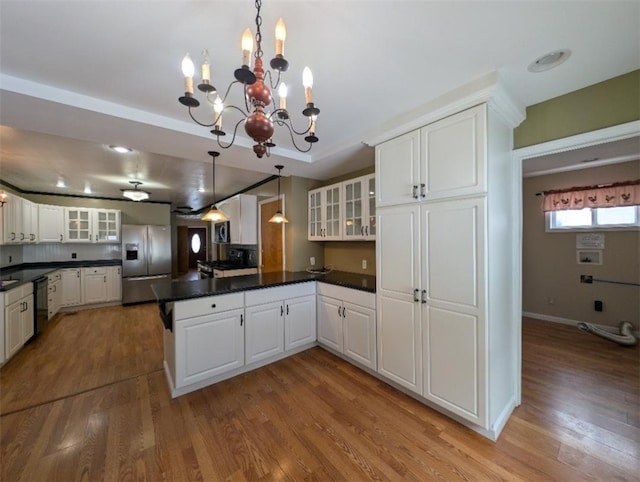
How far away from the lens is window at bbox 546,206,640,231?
363 cm

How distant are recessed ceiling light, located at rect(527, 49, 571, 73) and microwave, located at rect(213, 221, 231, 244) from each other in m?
4.86

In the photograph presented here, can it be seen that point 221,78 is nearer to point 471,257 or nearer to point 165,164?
point 471,257

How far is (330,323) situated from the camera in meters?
3.13

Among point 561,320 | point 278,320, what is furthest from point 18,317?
point 561,320

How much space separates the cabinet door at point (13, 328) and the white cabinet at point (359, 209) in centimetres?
408

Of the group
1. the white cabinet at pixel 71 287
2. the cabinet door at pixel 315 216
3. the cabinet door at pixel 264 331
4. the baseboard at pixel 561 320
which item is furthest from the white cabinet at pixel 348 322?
the white cabinet at pixel 71 287

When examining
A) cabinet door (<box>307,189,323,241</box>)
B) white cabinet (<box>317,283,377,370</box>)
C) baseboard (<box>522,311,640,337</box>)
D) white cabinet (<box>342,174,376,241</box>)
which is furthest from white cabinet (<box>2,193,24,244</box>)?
baseboard (<box>522,311,640,337</box>)

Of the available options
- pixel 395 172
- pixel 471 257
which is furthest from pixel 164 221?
pixel 471 257

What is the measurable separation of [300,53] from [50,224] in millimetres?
6485

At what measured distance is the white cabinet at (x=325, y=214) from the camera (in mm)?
3585

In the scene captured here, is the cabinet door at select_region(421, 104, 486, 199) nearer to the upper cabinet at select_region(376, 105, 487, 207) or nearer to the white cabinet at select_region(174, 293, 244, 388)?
the upper cabinet at select_region(376, 105, 487, 207)

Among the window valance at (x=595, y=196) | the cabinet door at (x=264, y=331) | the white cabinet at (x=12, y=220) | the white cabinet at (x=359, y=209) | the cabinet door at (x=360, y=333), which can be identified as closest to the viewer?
the cabinet door at (x=360, y=333)

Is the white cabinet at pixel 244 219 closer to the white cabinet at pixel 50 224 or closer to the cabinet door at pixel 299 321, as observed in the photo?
the cabinet door at pixel 299 321

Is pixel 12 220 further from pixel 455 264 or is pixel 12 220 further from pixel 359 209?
pixel 455 264
